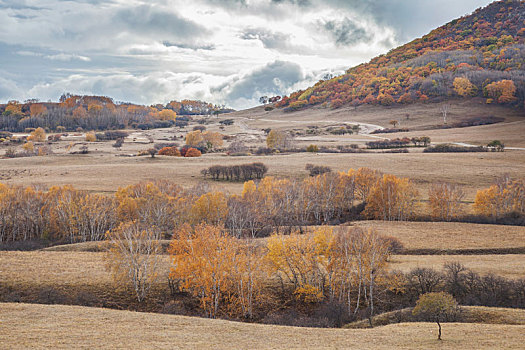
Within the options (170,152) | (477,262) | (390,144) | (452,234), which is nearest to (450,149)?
(390,144)

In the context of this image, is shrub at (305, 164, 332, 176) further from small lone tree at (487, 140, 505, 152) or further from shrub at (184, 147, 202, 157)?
small lone tree at (487, 140, 505, 152)

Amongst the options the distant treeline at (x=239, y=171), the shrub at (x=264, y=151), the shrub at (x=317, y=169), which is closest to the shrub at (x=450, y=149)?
the shrub at (x=317, y=169)

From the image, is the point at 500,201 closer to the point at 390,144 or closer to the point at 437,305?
the point at 437,305

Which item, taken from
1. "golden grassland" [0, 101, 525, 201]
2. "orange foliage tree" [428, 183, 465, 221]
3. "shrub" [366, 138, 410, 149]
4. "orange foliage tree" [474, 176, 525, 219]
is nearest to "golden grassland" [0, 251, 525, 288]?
"orange foliage tree" [428, 183, 465, 221]

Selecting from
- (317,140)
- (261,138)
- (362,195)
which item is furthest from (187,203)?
(261,138)

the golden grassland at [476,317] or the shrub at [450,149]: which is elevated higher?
the shrub at [450,149]

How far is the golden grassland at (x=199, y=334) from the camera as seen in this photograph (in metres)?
23.7

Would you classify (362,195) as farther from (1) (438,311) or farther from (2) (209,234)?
(1) (438,311)

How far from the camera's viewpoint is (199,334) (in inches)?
1037

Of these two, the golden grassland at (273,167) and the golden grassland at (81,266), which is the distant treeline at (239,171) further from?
the golden grassland at (81,266)

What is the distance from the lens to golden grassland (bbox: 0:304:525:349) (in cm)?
2367

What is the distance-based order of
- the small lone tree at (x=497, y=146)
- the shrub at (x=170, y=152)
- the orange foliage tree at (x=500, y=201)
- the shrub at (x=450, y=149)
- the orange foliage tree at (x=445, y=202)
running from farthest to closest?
1. the shrub at (x=170, y=152)
2. the shrub at (x=450, y=149)
3. the small lone tree at (x=497, y=146)
4. the orange foliage tree at (x=445, y=202)
5. the orange foliage tree at (x=500, y=201)

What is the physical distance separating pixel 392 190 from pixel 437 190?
27.6ft

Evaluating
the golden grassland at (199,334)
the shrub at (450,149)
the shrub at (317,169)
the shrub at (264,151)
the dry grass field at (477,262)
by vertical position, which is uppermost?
the shrub at (264,151)
